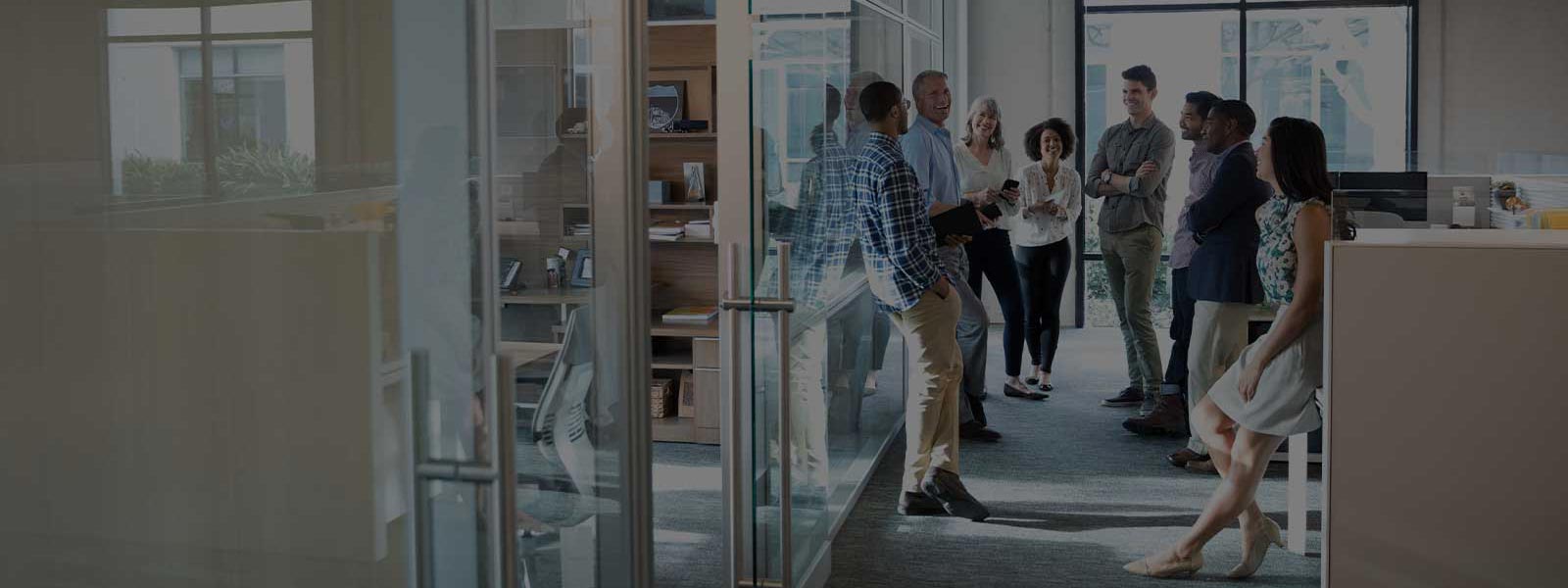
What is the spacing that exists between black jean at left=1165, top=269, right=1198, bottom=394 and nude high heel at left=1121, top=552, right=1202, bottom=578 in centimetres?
232

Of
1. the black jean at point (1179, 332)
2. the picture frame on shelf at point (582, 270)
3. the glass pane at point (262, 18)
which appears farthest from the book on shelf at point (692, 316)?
the glass pane at point (262, 18)

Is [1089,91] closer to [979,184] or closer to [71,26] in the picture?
[979,184]

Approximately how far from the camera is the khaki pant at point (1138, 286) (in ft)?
21.6

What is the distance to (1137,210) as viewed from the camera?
22.0 ft

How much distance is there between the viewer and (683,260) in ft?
21.0

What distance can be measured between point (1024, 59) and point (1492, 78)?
11.0 ft

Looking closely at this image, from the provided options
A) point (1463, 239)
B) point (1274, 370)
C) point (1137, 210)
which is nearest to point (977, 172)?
point (1137, 210)

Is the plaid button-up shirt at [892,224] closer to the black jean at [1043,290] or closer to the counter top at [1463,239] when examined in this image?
the counter top at [1463,239]

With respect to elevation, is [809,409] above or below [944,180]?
below

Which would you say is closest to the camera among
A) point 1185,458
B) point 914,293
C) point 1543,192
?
point 914,293

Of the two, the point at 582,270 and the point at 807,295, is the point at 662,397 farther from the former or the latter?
the point at 582,270

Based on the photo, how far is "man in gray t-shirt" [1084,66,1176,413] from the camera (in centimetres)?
665

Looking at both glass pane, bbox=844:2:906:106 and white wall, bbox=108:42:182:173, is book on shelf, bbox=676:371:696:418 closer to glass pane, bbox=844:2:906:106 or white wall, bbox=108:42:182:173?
glass pane, bbox=844:2:906:106

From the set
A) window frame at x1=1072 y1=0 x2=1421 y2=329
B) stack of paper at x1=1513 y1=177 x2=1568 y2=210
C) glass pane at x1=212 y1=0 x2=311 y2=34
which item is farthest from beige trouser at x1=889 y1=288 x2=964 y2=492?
window frame at x1=1072 y1=0 x2=1421 y2=329
